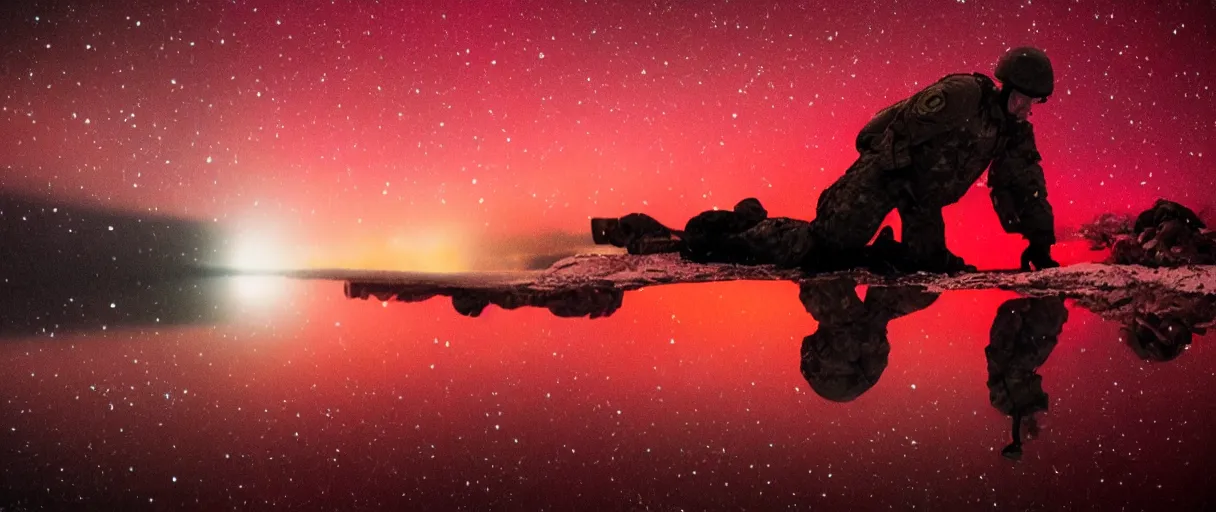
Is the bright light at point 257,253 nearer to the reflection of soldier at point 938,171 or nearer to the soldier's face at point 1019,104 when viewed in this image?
the reflection of soldier at point 938,171

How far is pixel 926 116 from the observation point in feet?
4.42

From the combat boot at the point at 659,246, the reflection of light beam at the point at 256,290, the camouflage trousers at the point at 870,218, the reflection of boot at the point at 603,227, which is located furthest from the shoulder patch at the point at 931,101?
the reflection of light beam at the point at 256,290

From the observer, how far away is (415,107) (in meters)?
1.96

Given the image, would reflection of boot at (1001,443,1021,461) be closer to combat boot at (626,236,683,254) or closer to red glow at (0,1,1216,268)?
combat boot at (626,236,683,254)

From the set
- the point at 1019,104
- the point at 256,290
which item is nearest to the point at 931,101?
the point at 1019,104

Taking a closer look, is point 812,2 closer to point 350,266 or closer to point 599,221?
point 599,221

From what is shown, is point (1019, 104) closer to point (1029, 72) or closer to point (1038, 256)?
point (1029, 72)

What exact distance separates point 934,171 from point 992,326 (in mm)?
393

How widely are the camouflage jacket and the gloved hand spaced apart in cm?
2

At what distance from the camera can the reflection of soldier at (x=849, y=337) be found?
0.95 meters

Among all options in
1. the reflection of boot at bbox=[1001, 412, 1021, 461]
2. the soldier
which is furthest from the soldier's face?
the reflection of boot at bbox=[1001, 412, 1021, 461]

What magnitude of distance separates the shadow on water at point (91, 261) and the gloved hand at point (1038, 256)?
1.45m

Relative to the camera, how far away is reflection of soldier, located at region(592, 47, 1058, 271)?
4.42 feet

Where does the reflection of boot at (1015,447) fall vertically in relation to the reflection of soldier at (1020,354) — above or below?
below
